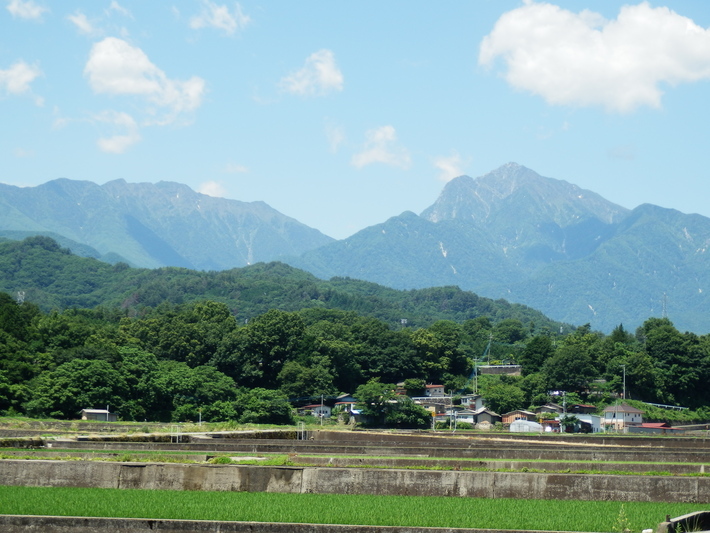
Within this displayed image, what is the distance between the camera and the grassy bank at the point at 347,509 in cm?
1700

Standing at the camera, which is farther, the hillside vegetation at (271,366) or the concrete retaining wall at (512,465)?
the hillside vegetation at (271,366)

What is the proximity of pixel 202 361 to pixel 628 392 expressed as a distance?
4110 cm

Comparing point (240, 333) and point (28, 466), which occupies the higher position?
point (240, 333)

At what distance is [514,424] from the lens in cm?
8481

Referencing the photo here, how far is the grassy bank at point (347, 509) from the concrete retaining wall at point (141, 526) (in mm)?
593

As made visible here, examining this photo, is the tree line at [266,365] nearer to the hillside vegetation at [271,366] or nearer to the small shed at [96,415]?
the hillside vegetation at [271,366]

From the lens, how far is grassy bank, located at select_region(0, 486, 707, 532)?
55.8 ft

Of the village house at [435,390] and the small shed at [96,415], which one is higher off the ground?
the village house at [435,390]

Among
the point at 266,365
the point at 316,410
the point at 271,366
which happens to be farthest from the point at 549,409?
the point at 266,365

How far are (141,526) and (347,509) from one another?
155 inches

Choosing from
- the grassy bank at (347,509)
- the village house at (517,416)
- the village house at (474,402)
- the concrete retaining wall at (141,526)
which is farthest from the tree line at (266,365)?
the concrete retaining wall at (141,526)

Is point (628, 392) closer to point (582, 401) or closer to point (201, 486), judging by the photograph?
point (582, 401)

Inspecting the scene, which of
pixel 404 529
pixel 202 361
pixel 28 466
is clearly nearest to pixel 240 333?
pixel 202 361

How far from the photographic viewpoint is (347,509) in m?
18.6
